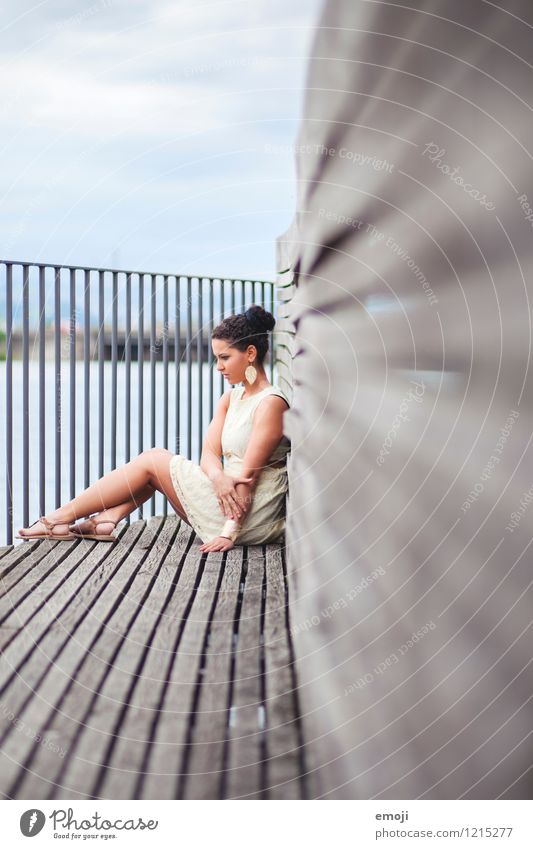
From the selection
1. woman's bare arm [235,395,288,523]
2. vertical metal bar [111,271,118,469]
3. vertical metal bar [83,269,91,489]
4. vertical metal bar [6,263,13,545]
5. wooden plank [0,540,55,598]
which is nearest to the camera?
wooden plank [0,540,55,598]

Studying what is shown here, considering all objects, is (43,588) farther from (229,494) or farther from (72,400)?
(72,400)

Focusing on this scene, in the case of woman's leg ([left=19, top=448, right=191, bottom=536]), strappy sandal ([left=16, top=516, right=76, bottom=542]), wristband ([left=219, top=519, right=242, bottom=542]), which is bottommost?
strappy sandal ([left=16, top=516, right=76, bottom=542])

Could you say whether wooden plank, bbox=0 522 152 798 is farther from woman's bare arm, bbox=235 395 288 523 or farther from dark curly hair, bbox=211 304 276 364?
dark curly hair, bbox=211 304 276 364

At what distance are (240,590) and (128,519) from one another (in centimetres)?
109

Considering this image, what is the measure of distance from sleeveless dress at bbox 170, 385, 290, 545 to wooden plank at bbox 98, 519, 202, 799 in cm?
23

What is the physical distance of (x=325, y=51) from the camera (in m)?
0.98

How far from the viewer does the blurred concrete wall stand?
54 centimetres

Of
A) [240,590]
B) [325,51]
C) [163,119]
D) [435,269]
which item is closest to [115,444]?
[240,590]

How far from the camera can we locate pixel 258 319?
7.89ft

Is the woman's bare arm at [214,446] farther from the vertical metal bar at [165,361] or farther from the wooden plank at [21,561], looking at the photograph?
the vertical metal bar at [165,361]

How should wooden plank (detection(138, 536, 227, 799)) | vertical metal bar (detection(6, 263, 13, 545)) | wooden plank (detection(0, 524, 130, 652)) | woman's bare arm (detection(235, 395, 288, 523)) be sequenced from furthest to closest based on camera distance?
vertical metal bar (detection(6, 263, 13, 545))
woman's bare arm (detection(235, 395, 288, 523))
wooden plank (detection(0, 524, 130, 652))
wooden plank (detection(138, 536, 227, 799))

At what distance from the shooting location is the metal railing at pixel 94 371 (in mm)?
2725

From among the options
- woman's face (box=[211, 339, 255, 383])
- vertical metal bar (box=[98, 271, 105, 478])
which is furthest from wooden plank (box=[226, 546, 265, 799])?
vertical metal bar (box=[98, 271, 105, 478])
